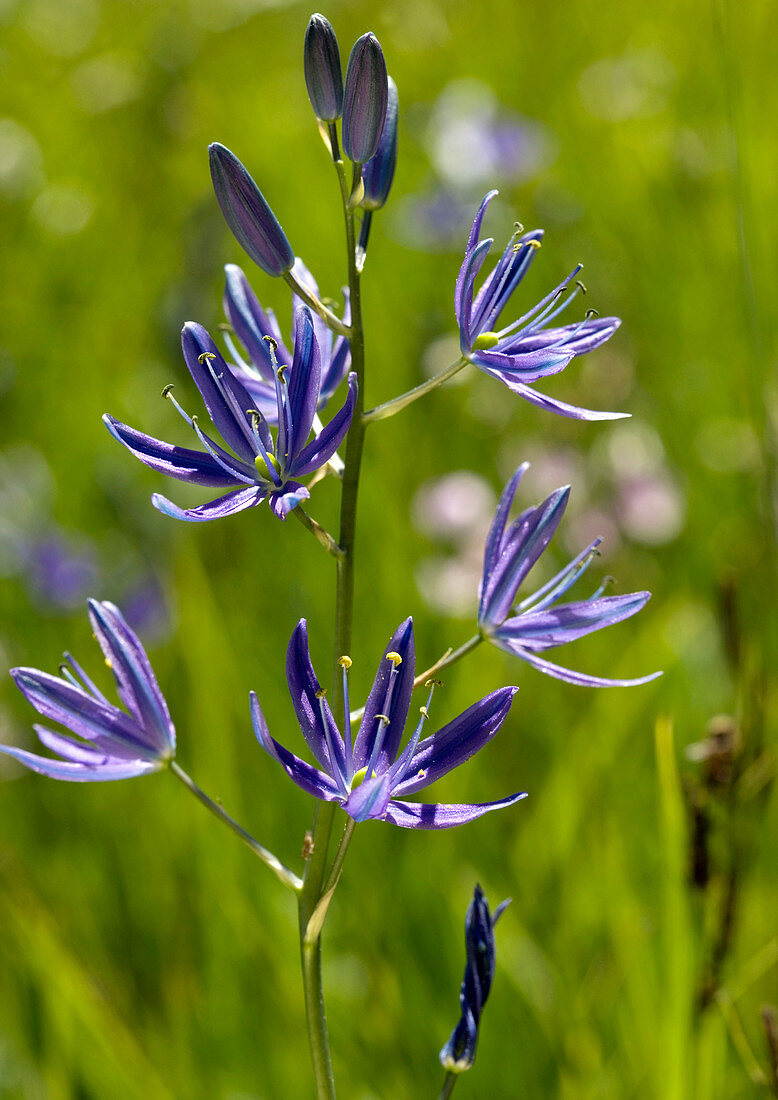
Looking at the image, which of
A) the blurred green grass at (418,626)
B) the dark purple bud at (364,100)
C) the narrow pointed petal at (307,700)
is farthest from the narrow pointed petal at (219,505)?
the blurred green grass at (418,626)

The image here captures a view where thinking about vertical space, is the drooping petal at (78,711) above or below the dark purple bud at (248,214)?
below

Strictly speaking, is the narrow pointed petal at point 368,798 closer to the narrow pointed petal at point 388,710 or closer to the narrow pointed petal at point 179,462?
the narrow pointed petal at point 388,710

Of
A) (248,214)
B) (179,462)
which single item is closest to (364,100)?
(248,214)

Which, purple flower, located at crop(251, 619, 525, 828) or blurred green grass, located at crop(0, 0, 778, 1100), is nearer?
purple flower, located at crop(251, 619, 525, 828)

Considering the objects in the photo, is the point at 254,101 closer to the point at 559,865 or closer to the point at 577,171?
the point at 577,171

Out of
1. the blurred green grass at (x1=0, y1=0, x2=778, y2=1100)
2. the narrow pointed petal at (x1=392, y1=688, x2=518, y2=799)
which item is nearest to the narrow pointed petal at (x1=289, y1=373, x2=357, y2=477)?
the narrow pointed petal at (x1=392, y1=688, x2=518, y2=799)

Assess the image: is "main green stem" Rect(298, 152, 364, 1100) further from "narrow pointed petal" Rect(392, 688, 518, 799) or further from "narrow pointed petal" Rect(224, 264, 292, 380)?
"narrow pointed petal" Rect(224, 264, 292, 380)
